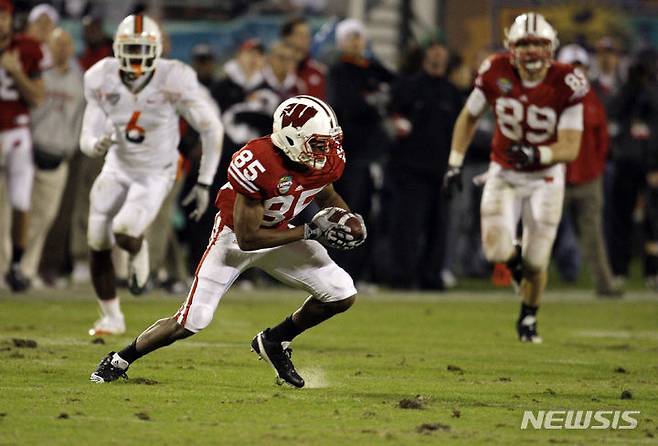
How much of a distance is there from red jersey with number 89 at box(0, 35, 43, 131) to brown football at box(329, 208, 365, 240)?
542cm

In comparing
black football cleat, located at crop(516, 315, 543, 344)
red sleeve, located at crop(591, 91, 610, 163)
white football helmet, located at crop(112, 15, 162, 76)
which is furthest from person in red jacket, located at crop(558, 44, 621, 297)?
white football helmet, located at crop(112, 15, 162, 76)

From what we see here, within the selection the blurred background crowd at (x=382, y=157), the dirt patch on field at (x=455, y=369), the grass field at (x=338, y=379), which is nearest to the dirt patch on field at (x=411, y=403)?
the grass field at (x=338, y=379)

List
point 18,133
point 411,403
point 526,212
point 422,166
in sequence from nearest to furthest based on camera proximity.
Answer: point 411,403, point 526,212, point 18,133, point 422,166

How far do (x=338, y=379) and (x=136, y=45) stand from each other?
2605mm

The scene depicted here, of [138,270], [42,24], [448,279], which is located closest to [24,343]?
[138,270]

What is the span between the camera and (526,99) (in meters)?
8.84

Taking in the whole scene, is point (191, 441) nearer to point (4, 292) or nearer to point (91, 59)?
point (4, 292)

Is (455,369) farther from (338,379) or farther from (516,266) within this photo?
(516,266)

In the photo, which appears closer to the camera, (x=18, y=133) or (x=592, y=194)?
(x=18, y=133)

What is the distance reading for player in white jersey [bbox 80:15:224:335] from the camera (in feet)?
28.0

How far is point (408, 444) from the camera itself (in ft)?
17.0

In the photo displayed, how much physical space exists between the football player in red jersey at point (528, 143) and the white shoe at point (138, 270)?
1.86 metres

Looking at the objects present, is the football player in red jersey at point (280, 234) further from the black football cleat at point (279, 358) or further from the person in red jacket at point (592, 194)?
the person in red jacket at point (592, 194)

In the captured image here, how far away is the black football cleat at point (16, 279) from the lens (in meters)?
11.1
